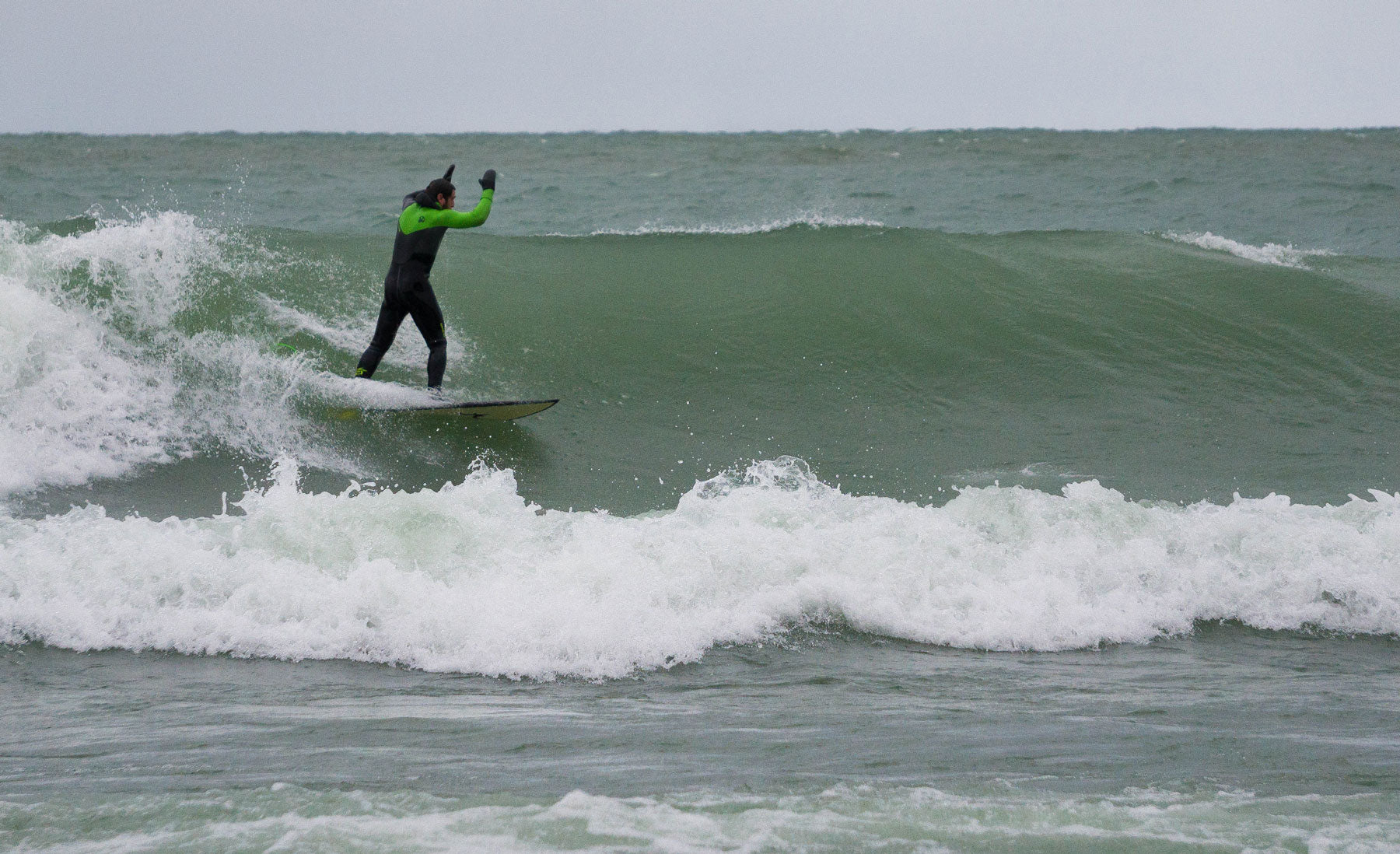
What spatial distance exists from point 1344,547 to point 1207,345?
14.5ft

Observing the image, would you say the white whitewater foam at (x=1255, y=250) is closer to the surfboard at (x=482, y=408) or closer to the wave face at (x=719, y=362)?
the wave face at (x=719, y=362)

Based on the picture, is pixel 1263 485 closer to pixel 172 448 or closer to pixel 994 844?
pixel 994 844

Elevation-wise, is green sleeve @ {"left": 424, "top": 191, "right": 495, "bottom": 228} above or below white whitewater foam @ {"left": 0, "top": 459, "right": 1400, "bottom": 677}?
above

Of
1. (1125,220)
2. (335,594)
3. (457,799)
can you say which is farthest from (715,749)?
(1125,220)

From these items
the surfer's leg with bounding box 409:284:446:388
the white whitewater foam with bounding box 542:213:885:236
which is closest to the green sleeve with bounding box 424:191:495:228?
the surfer's leg with bounding box 409:284:446:388

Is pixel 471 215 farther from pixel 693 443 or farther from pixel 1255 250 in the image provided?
pixel 1255 250

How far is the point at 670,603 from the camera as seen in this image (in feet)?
16.6

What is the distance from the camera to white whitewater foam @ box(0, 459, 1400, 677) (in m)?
4.68

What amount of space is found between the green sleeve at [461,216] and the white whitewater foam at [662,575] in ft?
6.36

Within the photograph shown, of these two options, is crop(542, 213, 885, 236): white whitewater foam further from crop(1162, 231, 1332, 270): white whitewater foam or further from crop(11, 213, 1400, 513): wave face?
crop(1162, 231, 1332, 270): white whitewater foam

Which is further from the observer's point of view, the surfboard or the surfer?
the surfboard

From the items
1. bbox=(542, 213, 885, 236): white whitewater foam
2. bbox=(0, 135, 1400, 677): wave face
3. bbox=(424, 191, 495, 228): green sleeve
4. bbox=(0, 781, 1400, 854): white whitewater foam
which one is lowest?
bbox=(0, 781, 1400, 854): white whitewater foam

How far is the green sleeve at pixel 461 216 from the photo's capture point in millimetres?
7070

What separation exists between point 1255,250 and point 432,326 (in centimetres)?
896
